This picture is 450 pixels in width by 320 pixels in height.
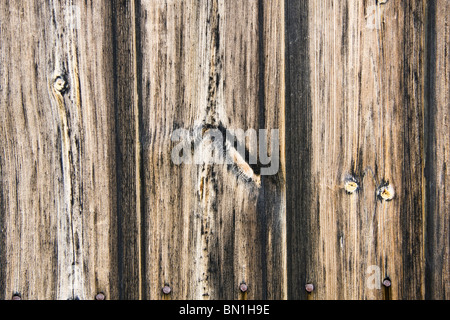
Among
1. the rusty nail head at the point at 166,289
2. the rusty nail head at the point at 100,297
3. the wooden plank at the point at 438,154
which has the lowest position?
the rusty nail head at the point at 100,297

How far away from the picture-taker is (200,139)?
2.19 ft

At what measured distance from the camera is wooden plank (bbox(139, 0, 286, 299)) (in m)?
0.66

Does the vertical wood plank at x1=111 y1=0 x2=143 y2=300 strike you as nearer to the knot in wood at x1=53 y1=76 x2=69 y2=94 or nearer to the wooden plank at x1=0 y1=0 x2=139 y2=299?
the wooden plank at x1=0 y1=0 x2=139 y2=299

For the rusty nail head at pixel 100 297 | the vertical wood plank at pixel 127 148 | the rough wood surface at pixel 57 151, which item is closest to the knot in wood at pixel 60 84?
the rough wood surface at pixel 57 151

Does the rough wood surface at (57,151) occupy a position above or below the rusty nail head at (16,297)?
above

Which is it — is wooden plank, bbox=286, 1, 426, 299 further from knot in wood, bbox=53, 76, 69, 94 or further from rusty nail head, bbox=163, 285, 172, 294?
knot in wood, bbox=53, 76, 69, 94

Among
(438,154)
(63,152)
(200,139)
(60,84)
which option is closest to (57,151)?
(63,152)

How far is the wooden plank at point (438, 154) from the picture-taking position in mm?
650

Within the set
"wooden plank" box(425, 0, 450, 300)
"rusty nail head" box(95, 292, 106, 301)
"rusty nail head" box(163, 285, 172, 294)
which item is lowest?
"rusty nail head" box(95, 292, 106, 301)

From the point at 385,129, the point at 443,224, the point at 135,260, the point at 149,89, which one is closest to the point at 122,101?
the point at 149,89

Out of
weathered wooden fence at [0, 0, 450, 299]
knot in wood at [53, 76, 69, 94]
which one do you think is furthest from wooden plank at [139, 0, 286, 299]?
knot in wood at [53, 76, 69, 94]

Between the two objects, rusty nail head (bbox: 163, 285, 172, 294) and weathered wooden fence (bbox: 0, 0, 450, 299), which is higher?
weathered wooden fence (bbox: 0, 0, 450, 299)

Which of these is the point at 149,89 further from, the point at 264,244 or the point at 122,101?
the point at 264,244

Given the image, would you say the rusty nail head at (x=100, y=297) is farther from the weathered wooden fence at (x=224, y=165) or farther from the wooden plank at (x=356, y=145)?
the wooden plank at (x=356, y=145)
